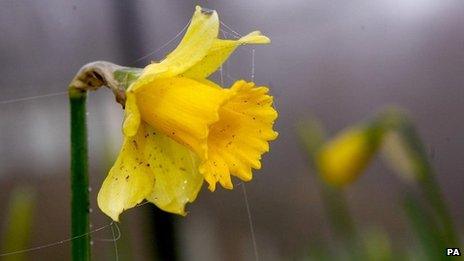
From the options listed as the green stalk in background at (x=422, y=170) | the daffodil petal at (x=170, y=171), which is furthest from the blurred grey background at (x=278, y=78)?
the daffodil petal at (x=170, y=171)

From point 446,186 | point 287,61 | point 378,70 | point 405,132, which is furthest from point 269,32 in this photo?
point 446,186

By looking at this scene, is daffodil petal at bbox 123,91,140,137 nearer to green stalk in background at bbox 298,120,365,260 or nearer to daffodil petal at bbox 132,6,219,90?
daffodil petal at bbox 132,6,219,90

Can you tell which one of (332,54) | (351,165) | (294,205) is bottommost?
(294,205)

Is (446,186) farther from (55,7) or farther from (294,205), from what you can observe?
(55,7)

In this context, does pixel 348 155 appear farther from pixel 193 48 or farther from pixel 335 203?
pixel 193 48

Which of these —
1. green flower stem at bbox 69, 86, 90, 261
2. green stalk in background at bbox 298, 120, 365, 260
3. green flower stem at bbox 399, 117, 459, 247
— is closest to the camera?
green flower stem at bbox 69, 86, 90, 261

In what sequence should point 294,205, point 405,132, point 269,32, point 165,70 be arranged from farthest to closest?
point 294,205, point 269,32, point 405,132, point 165,70

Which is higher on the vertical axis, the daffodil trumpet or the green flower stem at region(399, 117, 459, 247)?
the daffodil trumpet

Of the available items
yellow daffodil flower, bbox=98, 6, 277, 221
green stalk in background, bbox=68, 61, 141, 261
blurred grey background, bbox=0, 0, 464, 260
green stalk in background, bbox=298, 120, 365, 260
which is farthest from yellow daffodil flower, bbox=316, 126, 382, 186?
green stalk in background, bbox=68, 61, 141, 261
